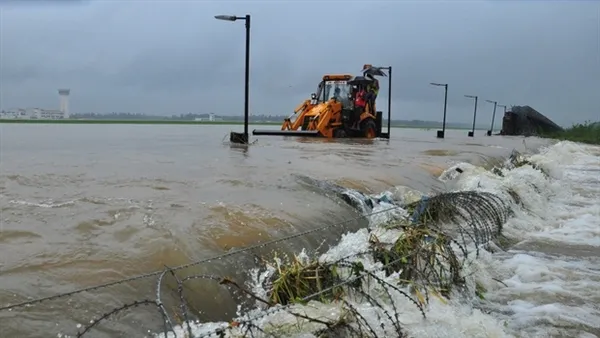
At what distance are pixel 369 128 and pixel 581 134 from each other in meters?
38.3

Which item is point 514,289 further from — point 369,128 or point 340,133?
point 369,128

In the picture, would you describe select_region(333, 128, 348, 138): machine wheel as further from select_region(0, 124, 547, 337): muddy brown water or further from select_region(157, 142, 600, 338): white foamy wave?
select_region(157, 142, 600, 338): white foamy wave

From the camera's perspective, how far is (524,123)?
61625mm

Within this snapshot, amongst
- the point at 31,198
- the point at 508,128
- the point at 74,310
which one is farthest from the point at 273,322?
the point at 508,128

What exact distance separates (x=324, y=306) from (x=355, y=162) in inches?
381

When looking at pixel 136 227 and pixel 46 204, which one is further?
pixel 46 204

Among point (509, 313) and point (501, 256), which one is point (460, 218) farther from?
point (509, 313)

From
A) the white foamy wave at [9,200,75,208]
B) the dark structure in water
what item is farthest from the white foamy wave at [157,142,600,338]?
the dark structure in water

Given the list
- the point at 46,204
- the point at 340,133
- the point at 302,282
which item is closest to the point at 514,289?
the point at 302,282

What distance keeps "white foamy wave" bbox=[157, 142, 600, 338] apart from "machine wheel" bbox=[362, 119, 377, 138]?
1644 cm

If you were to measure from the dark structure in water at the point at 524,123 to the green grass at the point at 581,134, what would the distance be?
1350mm

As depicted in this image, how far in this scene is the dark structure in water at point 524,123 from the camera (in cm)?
6134

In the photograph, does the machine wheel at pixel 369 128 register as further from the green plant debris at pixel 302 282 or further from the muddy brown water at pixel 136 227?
the green plant debris at pixel 302 282

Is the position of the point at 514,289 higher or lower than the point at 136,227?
lower
